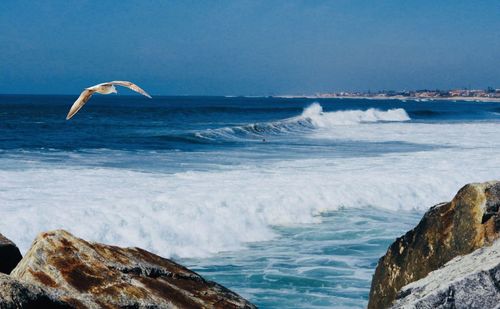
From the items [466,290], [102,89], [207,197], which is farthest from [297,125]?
[466,290]

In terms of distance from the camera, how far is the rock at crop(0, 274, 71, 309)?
3.46 m

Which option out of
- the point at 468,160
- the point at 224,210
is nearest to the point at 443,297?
the point at 224,210

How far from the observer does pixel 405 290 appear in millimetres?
4316

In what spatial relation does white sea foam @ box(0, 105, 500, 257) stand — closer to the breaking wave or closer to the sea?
the sea

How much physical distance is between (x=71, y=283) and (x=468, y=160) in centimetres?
1894

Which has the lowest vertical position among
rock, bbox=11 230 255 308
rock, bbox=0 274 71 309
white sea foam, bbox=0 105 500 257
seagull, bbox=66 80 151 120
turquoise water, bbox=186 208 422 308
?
turquoise water, bbox=186 208 422 308

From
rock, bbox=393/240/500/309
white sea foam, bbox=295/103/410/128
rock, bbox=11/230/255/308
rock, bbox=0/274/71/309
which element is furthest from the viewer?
white sea foam, bbox=295/103/410/128

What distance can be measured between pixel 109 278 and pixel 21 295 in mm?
1053

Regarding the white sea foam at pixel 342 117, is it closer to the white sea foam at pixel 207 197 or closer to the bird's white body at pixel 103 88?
the white sea foam at pixel 207 197

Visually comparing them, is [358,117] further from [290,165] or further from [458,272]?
[458,272]

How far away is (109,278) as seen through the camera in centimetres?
457

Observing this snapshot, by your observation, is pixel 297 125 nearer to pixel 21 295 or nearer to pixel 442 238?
pixel 442 238

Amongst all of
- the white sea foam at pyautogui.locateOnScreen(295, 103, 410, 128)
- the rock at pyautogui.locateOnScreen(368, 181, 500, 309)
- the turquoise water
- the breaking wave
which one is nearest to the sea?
the turquoise water

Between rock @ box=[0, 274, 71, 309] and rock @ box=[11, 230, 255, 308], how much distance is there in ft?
1.09
